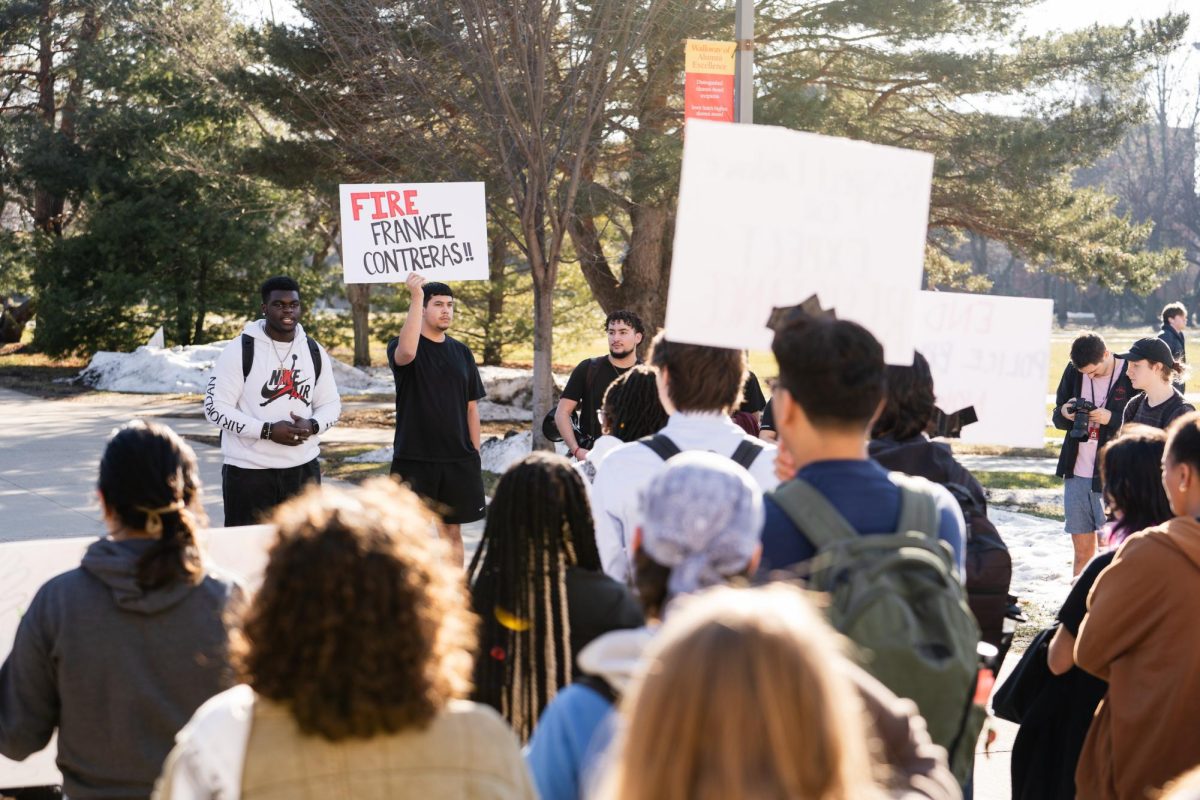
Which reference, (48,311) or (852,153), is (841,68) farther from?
(48,311)

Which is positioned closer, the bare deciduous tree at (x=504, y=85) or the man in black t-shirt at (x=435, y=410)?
the man in black t-shirt at (x=435, y=410)

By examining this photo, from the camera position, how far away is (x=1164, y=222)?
8312 cm

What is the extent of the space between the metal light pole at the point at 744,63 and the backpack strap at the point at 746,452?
6.60 metres

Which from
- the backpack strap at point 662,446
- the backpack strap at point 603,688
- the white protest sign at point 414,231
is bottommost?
the backpack strap at point 603,688

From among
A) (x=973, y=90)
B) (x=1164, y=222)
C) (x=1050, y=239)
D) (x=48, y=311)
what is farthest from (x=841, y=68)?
(x=1164, y=222)

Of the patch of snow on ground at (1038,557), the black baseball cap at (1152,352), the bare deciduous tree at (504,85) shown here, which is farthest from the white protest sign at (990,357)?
the bare deciduous tree at (504,85)

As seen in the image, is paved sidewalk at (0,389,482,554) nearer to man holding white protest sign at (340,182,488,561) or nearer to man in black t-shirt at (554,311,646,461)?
man holding white protest sign at (340,182,488,561)

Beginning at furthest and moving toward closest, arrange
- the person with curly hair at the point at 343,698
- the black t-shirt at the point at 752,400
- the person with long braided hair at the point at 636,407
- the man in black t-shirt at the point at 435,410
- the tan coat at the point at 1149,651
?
the man in black t-shirt at the point at 435,410, the black t-shirt at the point at 752,400, the person with long braided hair at the point at 636,407, the tan coat at the point at 1149,651, the person with curly hair at the point at 343,698

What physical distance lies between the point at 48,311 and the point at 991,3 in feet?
71.5

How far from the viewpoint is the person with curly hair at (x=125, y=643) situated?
2756 millimetres

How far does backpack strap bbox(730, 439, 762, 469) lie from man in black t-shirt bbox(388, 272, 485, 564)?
3.56m

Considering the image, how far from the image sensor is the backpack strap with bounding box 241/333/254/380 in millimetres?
6582

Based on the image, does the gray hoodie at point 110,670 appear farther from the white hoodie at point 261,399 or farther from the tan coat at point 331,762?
the white hoodie at point 261,399

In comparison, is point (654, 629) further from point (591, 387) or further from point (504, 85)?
point (504, 85)
